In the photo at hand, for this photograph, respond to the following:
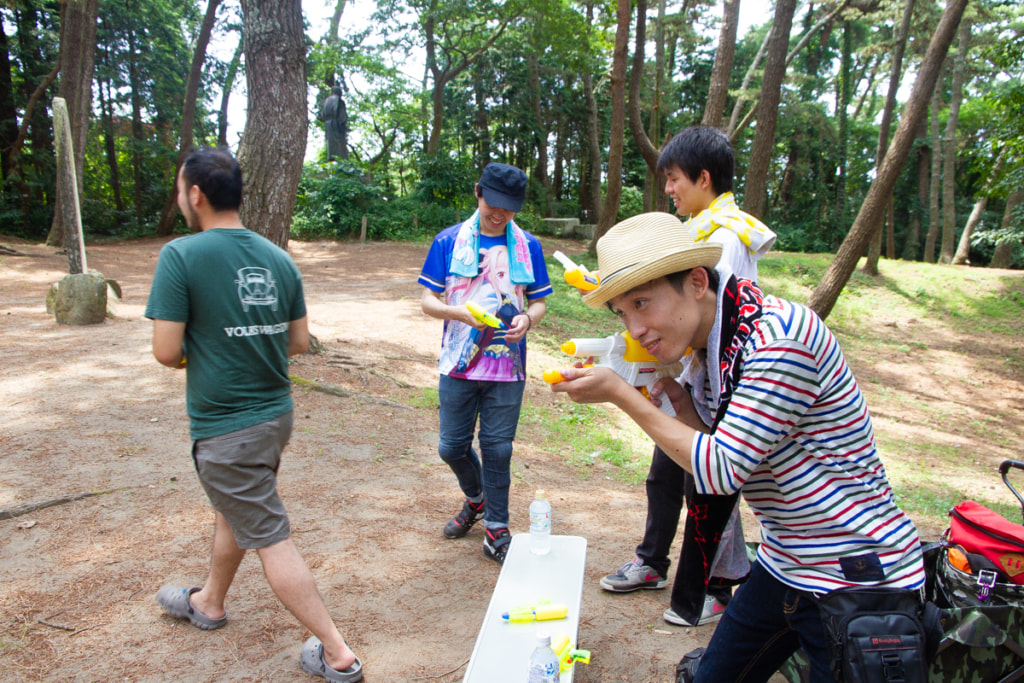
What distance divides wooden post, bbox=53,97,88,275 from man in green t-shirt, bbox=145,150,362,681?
7232 millimetres

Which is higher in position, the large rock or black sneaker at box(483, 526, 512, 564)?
the large rock

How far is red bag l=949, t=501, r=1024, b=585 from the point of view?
2.09 meters

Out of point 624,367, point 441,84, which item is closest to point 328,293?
point 624,367

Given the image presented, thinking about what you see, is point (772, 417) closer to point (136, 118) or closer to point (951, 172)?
point (951, 172)

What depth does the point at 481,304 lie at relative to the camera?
3.48m

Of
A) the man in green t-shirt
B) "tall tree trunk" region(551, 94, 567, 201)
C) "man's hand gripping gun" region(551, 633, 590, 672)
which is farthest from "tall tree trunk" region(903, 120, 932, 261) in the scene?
the man in green t-shirt

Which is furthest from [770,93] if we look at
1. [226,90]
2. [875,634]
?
[226,90]

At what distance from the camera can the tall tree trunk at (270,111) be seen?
6430 mm

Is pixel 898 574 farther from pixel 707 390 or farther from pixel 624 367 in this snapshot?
pixel 624 367

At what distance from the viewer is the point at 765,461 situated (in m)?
1.70

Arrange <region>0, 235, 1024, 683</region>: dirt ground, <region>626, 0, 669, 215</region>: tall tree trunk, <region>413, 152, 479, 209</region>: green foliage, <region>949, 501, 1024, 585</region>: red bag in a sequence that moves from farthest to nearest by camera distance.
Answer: <region>413, 152, 479, 209</region>: green foliage → <region>626, 0, 669, 215</region>: tall tree trunk → <region>0, 235, 1024, 683</region>: dirt ground → <region>949, 501, 1024, 585</region>: red bag

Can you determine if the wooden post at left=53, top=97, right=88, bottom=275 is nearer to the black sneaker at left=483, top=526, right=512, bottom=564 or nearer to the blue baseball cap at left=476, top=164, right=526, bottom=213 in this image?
the blue baseball cap at left=476, top=164, right=526, bottom=213

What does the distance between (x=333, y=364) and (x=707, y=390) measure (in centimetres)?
593

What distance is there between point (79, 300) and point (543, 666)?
849 cm
